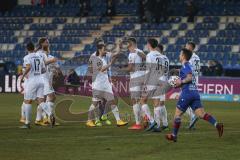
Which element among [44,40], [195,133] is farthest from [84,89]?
[195,133]

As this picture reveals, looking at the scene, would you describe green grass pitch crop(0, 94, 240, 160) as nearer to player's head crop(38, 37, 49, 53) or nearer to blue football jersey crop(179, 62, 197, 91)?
blue football jersey crop(179, 62, 197, 91)

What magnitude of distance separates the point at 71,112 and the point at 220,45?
15.0m

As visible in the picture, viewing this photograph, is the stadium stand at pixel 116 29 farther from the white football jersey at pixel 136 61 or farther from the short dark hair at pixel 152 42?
the short dark hair at pixel 152 42

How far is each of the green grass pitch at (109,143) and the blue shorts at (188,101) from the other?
30.3 inches

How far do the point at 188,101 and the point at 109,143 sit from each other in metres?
2.09

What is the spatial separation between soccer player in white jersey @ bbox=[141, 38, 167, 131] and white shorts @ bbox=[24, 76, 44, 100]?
2857 millimetres

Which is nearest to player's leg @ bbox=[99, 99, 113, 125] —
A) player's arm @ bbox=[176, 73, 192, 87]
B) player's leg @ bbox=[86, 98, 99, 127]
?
player's leg @ bbox=[86, 98, 99, 127]

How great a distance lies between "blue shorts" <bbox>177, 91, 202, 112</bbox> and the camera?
1576 cm

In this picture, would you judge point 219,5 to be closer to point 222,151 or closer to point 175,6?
point 175,6

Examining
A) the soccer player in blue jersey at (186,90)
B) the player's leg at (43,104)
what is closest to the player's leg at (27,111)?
the player's leg at (43,104)

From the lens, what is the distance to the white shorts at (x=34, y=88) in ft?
61.8

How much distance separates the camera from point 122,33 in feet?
138

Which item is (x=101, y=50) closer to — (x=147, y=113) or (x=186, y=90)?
(x=147, y=113)

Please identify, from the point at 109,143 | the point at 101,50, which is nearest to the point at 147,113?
the point at 101,50
